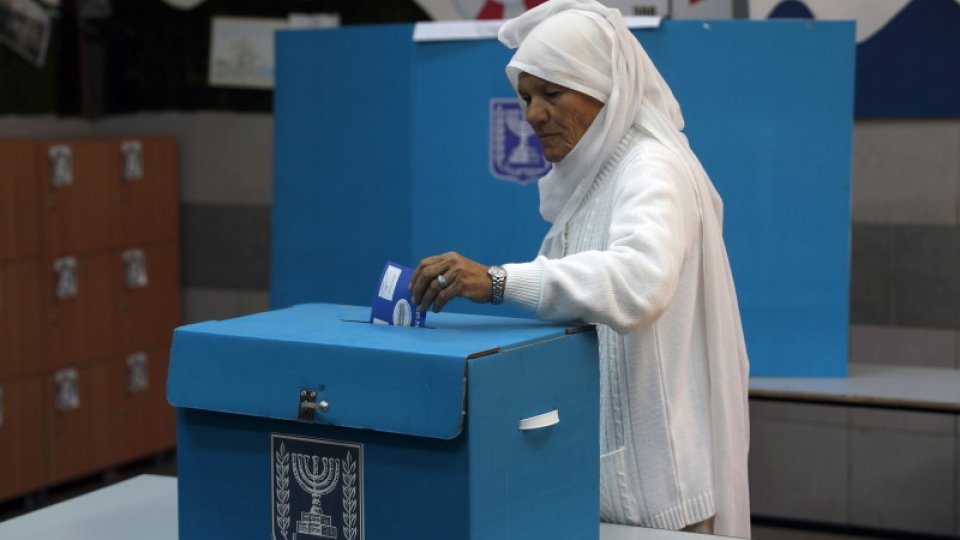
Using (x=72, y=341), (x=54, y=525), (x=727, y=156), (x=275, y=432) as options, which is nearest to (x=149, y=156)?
(x=72, y=341)

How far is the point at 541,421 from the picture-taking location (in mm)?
1527

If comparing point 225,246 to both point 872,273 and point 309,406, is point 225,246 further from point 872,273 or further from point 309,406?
point 309,406

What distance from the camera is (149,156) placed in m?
5.27

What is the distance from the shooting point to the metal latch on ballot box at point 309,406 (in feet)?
4.85

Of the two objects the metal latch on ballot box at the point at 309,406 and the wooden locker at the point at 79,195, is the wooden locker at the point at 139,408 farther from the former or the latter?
the metal latch on ballot box at the point at 309,406

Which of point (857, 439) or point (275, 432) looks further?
point (857, 439)

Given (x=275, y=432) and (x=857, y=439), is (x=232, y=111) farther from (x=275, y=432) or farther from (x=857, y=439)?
(x=275, y=432)

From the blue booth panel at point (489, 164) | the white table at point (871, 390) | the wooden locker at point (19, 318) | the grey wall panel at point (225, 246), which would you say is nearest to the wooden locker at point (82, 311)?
the wooden locker at point (19, 318)

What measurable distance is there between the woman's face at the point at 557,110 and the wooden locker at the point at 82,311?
131 inches

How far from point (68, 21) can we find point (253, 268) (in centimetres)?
125

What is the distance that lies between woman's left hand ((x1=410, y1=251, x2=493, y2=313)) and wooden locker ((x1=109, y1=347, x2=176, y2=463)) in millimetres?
3774

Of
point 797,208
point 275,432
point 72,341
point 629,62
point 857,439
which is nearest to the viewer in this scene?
point 275,432

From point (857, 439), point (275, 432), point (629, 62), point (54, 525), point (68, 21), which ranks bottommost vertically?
point (857, 439)

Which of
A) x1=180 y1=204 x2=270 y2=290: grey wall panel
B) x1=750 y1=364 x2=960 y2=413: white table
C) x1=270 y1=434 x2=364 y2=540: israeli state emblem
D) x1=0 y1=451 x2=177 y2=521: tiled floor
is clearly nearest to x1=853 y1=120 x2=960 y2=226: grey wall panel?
x1=750 y1=364 x2=960 y2=413: white table
